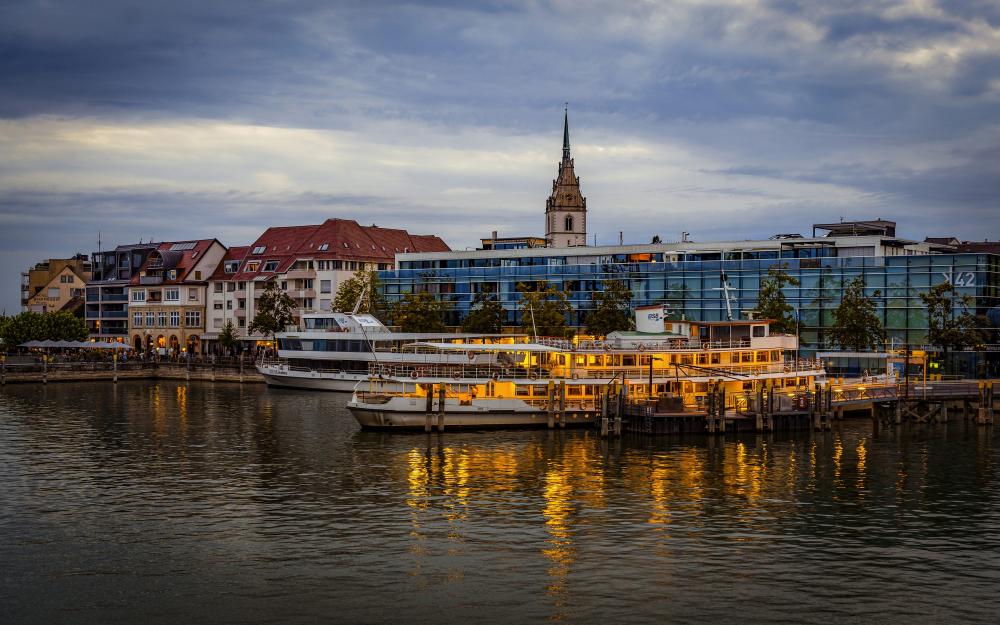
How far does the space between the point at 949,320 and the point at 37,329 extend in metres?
134

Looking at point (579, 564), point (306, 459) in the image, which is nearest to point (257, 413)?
point (306, 459)

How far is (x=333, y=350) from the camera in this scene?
13312cm

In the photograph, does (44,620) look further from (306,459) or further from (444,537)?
(306,459)

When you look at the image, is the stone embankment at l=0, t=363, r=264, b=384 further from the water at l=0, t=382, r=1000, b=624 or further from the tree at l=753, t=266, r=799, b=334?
the tree at l=753, t=266, r=799, b=334

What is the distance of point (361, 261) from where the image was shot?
583 feet

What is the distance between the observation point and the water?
3897 cm

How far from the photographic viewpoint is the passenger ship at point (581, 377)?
84625 mm

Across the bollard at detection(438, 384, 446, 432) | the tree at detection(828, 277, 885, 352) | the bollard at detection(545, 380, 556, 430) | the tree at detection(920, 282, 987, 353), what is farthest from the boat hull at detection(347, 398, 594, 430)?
the tree at detection(920, 282, 987, 353)

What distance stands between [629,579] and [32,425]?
2559 inches

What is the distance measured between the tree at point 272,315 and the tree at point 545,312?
36.6 meters

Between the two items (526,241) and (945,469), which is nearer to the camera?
(945,469)

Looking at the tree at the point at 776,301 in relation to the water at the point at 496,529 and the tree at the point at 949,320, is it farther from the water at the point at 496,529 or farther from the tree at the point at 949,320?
the water at the point at 496,529

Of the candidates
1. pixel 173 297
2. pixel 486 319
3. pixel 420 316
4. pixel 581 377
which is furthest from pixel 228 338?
pixel 581 377

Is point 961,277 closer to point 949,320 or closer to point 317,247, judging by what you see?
point 949,320
